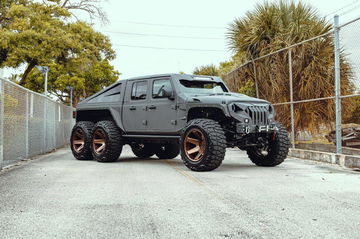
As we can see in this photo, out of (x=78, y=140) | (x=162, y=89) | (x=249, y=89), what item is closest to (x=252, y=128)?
(x=162, y=89)

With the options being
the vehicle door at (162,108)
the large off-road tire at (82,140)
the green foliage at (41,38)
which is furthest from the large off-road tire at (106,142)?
the green foliage at (41,38)

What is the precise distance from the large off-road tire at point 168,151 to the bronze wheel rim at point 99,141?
191 centimetres

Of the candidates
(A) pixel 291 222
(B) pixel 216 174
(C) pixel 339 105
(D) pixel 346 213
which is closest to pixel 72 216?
(A) pixel 291 222

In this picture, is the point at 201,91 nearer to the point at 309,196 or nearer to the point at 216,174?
the point at 216,174

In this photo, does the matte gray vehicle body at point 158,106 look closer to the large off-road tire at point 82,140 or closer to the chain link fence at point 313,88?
the large off-road tire at point 82,140

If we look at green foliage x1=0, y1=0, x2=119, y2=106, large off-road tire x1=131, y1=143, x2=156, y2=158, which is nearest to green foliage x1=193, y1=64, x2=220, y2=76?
green foliage x1=0, y1=0, x2=119, y2=106

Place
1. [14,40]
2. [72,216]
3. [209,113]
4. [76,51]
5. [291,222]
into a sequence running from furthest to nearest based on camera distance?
1. [76,51]
2. [14,40]
3. [209,113]
4. [72,216]
5. [291,222]

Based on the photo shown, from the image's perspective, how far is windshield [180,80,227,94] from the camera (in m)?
10.1

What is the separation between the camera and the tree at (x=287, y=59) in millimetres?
12523

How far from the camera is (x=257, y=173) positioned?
850cm

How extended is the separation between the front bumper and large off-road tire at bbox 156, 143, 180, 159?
3.82 metres

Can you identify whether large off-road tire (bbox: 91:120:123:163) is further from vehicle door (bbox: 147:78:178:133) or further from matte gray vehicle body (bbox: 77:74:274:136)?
vehicle door (bbox: 147:78:178:133)

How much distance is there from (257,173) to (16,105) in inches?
227

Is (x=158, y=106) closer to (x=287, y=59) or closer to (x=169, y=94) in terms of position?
(x=169, y=94)
